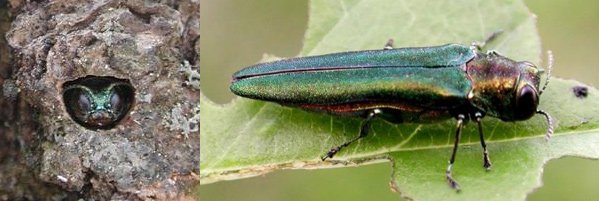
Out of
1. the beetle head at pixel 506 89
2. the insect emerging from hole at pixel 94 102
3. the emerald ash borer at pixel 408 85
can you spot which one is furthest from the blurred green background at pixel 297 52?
the beetle head at pixel 506 89

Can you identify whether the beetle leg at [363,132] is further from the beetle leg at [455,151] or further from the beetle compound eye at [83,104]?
the beetle compound eye at [83,104]

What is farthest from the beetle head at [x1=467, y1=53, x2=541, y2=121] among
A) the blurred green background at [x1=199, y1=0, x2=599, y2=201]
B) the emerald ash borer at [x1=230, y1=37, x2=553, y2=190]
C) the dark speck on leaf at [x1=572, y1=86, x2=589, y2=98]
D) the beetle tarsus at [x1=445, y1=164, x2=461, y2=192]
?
the blurred green background at [x1=199, y1=0, x2=599, y2=201]

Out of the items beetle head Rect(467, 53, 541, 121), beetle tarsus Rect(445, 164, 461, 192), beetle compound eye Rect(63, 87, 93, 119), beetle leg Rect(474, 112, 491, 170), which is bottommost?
beetle tarsus Rect(445, 164, 461, 192)

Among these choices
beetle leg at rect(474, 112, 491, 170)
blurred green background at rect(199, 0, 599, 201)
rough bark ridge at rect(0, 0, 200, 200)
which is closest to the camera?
rough bark ridge at rect(0, 0, 200, 200)

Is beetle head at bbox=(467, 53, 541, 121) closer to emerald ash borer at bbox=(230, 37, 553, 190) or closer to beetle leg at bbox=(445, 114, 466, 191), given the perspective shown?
emerald ash borer at bbox=(230, 37, 553, 190)

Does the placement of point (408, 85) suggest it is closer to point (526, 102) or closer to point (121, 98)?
point (526, 102)

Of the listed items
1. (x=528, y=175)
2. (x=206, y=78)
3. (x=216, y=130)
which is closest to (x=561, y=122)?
(x=528, y=175)
